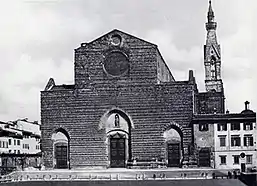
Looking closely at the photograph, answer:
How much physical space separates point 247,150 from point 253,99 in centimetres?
1467

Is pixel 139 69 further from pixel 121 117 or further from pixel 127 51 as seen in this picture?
pixel 121 117

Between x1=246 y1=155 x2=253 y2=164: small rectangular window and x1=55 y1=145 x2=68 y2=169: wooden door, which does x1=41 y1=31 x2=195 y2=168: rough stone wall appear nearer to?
x1=55 y1=145 x2=68 y2=169: wooden door

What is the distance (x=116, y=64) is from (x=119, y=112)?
2.78 m

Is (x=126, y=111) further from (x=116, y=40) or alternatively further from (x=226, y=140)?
(x=226, y=140)

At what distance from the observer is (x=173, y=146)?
26.3 m

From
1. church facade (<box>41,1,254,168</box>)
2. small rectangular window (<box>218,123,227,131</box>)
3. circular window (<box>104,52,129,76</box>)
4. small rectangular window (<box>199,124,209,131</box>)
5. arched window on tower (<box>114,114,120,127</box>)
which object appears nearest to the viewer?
small rectangular window (<box>218,123,227,131</box>)

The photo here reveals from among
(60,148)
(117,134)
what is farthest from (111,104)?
(60,148)

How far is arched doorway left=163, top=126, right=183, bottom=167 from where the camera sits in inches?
1028

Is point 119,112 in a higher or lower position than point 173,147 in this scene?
higher

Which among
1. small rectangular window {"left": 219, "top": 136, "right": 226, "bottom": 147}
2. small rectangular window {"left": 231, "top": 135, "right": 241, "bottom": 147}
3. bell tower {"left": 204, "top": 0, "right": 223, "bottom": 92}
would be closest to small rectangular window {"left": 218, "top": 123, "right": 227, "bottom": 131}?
small rectangular window {"left": 219, "top": 136, "right": 226, "bottom": 147}

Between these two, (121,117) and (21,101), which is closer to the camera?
(21,101)

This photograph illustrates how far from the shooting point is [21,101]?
48.3 ft

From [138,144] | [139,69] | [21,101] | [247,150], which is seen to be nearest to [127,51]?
[139,69]

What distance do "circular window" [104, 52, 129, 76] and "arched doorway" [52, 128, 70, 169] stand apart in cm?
440
